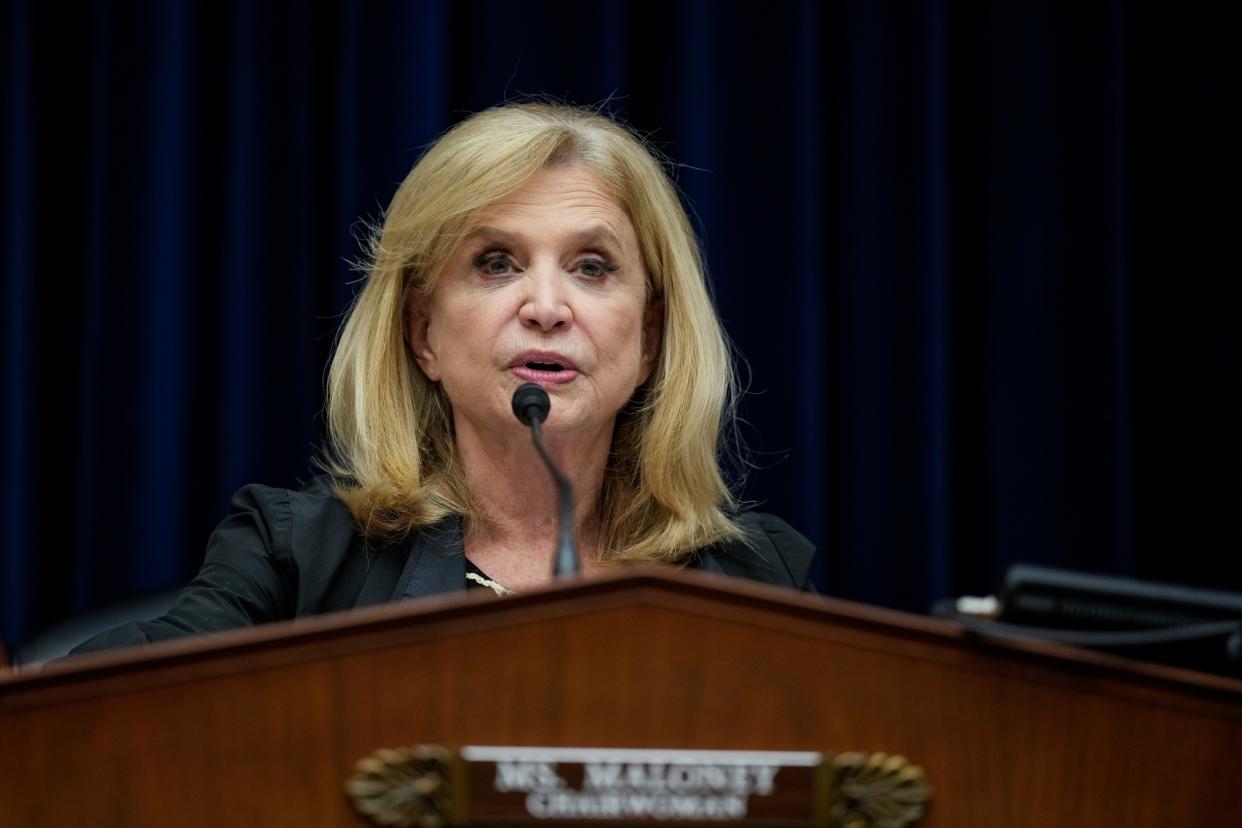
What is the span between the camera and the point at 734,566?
168 centimetres

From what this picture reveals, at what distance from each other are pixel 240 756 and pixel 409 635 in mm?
108

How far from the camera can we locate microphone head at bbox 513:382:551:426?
132 cm

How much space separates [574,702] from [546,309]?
2.73 ft

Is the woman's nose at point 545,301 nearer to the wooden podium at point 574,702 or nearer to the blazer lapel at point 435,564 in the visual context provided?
the blazer lapel at point 435,564

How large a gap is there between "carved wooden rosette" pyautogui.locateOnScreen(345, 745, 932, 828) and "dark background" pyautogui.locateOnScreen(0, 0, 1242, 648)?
1.47 meters

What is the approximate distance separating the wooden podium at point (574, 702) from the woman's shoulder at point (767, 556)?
886 mm

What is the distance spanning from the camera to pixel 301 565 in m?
1.49

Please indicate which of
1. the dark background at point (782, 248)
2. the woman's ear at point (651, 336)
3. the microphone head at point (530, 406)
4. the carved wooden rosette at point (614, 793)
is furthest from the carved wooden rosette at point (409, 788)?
the dark background at point (782, 248)

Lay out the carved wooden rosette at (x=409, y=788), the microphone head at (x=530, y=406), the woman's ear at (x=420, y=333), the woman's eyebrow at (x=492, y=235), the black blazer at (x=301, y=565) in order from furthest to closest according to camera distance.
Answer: the woman's ear at (x=420, y=333), the woman's eyebrow at (x=492, y=235), the black blazer at (x=301, y=565), the microphone head at (x=530, y=406), the carved wooden rosette at (x=409, y=788)

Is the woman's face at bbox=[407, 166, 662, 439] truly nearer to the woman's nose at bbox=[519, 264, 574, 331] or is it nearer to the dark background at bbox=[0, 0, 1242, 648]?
the woman's nose at bbox=[519, 264, 574, 331]

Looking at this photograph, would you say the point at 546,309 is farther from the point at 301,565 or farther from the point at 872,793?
the point at 872,793

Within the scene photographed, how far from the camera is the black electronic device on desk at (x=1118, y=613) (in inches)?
30.9

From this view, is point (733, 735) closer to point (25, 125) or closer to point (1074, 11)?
point (25, 125)

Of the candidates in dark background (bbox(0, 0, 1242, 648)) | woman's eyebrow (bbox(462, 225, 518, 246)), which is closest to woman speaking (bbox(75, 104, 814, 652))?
woman's eyebrow (bbox(462, 225, 518, 246))
